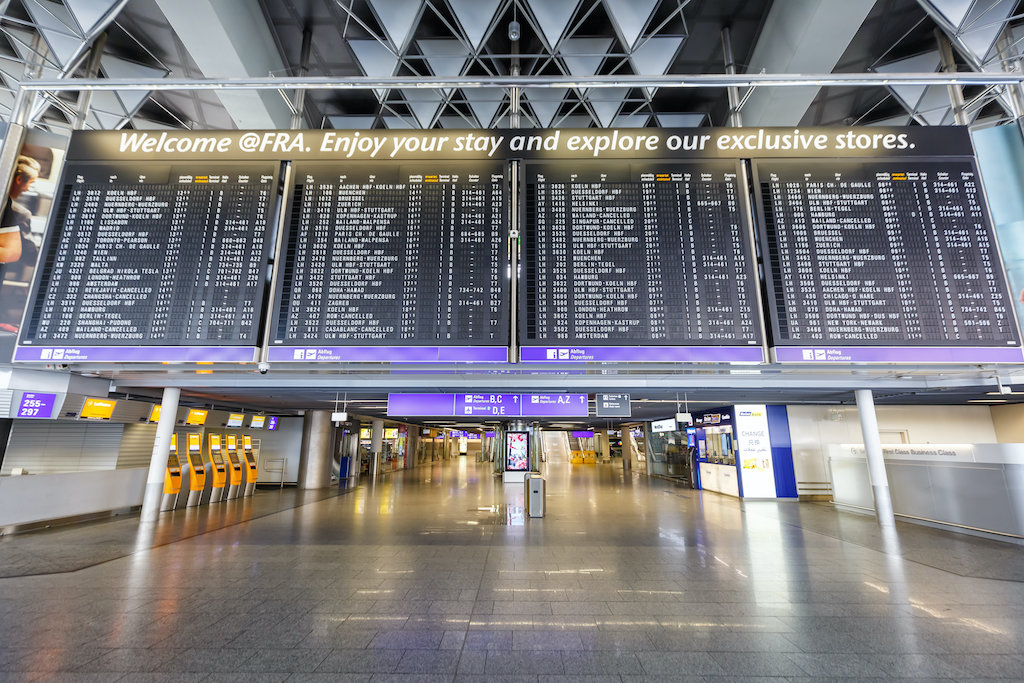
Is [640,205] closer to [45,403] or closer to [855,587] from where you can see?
[855,587]

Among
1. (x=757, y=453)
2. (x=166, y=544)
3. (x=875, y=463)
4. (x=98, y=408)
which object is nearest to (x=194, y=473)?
(x=98, y=408)

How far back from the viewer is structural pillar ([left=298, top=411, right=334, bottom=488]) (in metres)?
15.8

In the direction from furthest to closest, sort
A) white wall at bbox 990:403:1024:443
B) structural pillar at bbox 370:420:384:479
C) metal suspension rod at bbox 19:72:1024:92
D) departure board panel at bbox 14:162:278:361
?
structural pillar at bbox 370:420:384:479 → white wall at bbox 990:403:1024:443 → metal suspension rod at bbox 19:72:1024:92 → departure board panel at bbox 14:162:278:361

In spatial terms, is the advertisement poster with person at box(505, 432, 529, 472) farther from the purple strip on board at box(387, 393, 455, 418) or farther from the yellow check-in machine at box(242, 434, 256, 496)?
the purple strip on board at box(387, 393, 455, 418)

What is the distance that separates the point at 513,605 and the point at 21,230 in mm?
8816

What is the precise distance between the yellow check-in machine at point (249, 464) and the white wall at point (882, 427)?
680 inches

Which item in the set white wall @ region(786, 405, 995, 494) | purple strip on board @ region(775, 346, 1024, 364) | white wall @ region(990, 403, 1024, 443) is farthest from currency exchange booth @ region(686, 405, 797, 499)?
purple strip on board @ region(775, 346, 1024, 364)

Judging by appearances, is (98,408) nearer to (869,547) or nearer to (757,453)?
(869,547)

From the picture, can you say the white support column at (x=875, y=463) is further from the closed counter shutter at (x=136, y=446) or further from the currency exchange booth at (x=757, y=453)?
the closed counter shutter at (x=136, y=446)

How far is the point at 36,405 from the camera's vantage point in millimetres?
7551

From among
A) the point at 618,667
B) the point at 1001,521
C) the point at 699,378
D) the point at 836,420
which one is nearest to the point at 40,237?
the point at 618,667

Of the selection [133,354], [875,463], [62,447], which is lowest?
[875,463]

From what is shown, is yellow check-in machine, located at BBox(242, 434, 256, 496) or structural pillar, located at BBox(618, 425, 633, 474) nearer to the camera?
yellow check-in machine, located at BBox(242, 434, 256, 496)

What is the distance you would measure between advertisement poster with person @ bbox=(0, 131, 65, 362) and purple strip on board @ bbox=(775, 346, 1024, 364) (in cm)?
1077
